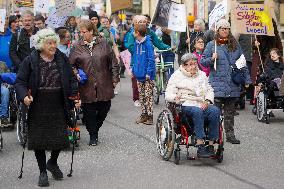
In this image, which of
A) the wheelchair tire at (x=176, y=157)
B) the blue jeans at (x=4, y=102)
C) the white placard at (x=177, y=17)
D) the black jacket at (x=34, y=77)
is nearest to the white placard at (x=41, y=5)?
the white placard at (x=177, y=17)

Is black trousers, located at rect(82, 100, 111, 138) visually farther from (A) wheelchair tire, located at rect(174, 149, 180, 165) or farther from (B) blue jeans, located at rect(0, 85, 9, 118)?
(A) wheelchair tire, located at rect(174, 149, 180, 165)

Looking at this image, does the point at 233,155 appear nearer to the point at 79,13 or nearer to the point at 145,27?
the point at 145,27

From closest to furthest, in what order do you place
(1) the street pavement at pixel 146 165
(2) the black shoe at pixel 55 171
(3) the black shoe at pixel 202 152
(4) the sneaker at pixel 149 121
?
(1) the street pavement at pixel 146 165 → (2) the black shoe at pixel 55 171 → (3) the black shoe at pixel 202 152 → (4) the sneaker at pixel 149 121

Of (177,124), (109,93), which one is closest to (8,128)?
(109,93)

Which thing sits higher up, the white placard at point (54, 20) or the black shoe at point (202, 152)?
the white placard at point (54, 20)

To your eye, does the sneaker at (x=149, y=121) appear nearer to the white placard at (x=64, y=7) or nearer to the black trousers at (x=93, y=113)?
the black trousers at (x=93, y=113)

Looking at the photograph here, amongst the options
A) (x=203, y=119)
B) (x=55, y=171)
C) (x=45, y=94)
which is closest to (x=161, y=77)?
(x=203, y=119)

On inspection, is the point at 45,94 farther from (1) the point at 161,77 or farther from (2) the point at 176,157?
(1) the point at 161,77

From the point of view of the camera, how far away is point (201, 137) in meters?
8.98

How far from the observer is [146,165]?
9.01 m

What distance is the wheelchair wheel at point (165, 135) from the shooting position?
29.7ft

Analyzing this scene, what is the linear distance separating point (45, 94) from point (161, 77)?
8416 mm

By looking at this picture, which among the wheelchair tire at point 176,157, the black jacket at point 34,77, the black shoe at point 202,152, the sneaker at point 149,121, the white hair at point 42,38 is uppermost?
the white hair at point 42,38

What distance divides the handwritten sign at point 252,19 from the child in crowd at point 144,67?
63.5 inches
